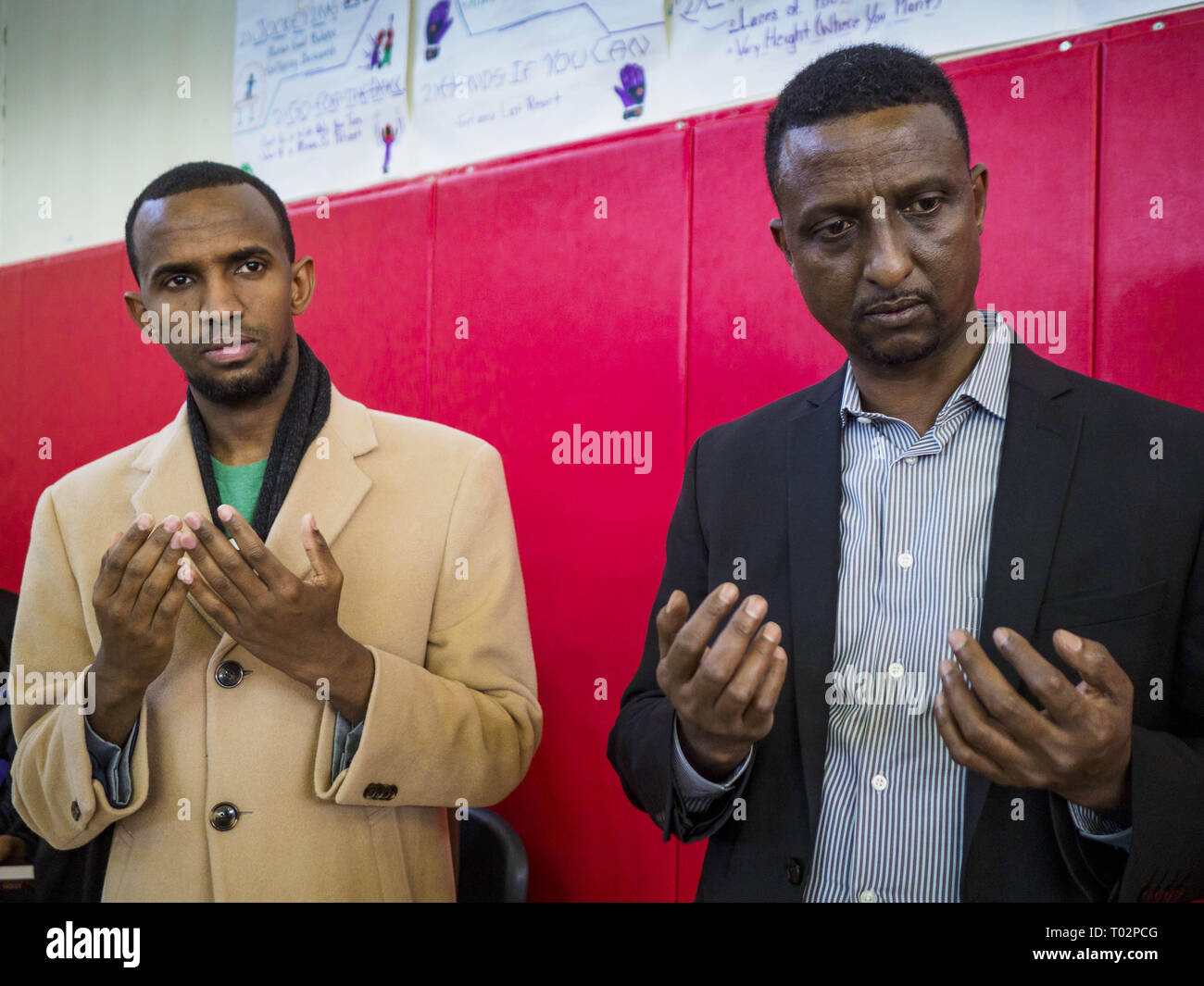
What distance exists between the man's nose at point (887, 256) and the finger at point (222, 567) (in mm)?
781

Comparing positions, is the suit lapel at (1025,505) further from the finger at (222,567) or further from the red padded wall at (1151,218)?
the finger at (222,567)

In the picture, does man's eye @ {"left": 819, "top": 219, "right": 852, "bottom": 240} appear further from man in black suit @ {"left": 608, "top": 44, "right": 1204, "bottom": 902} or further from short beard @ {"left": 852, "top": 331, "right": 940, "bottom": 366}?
short beard @ {"left": 852, "top": 331, "right": 940, "bottom": 366}

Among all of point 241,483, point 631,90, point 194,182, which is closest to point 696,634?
point 241,483

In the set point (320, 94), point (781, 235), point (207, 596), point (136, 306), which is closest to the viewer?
point (207, 596)

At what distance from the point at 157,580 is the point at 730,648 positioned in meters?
0.66

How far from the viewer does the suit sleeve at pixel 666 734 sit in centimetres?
115

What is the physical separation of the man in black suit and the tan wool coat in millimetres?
260

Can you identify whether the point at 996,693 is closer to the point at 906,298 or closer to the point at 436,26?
the point at 906,298

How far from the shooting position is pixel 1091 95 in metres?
1.61

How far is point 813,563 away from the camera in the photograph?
1.17 meters

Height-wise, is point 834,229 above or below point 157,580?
above

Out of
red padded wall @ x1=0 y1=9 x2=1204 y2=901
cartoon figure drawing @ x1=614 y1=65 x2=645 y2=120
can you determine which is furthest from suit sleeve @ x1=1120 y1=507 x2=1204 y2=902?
cartoon figure drawing @ x1=614 y1=65 x2=645 y2=120

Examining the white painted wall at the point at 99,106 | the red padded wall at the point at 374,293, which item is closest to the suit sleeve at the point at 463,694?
the red padded wall at the point at 374,293
